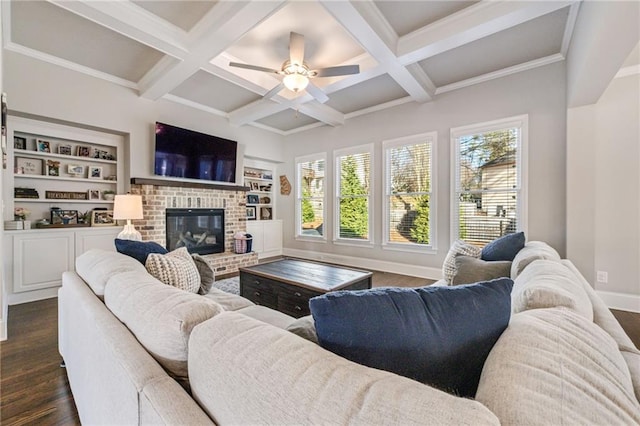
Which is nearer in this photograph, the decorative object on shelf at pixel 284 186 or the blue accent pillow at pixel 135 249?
the blue accent pillow at pixel 135 249

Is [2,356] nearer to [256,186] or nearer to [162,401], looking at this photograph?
[162,401]

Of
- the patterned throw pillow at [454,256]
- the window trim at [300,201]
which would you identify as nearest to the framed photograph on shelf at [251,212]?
the window trim at [300,201]

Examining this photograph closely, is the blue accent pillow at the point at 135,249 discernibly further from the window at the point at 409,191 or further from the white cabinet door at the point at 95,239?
the window at the point at 409,191

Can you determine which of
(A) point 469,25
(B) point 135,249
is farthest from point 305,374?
(A) point 469,25

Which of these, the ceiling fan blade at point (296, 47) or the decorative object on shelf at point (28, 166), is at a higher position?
the ceiling fan blade at point (296, 47)

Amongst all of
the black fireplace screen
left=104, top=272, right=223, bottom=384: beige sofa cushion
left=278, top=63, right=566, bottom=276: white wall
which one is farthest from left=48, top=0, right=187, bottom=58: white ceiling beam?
left=278, top=63, right=566, bottom=276: white wall

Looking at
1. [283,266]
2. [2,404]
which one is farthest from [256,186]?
[2,404]

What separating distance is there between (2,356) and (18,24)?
9.91ft

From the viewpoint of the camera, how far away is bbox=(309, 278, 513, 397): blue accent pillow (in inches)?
27.0

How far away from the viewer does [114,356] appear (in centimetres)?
84

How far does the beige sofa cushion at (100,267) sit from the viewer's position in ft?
4.37

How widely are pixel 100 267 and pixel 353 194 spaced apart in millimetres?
4204

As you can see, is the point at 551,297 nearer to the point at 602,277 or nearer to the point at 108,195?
the point at 602,277

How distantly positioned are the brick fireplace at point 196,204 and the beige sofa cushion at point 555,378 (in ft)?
14.0
